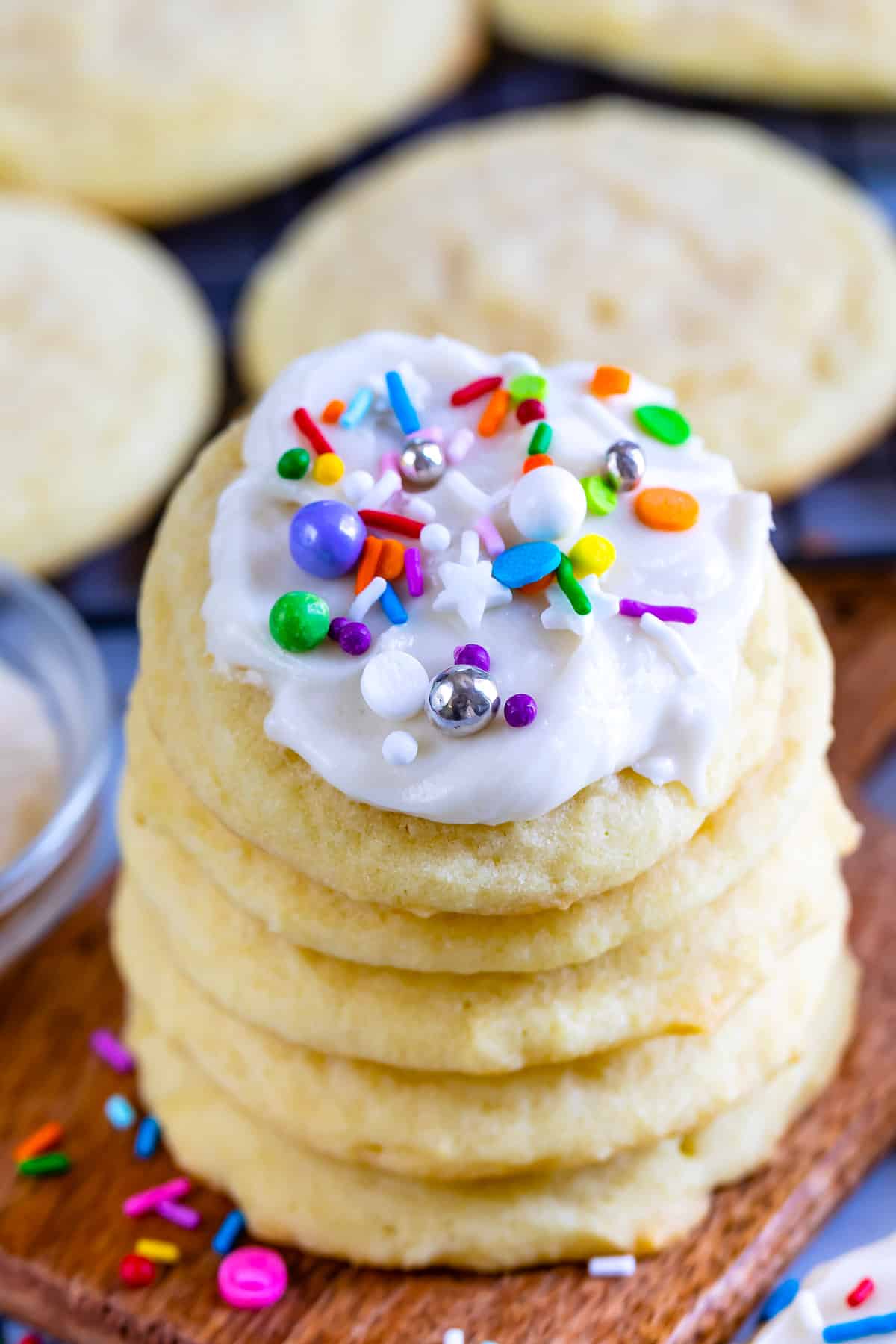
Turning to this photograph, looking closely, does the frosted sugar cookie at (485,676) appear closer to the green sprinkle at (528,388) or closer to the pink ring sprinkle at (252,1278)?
the green sprinkle at (528,388)

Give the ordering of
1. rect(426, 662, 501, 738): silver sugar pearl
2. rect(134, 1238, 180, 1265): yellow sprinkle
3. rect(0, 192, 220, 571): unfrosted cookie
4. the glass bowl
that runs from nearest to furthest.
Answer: rect(426, 662, 501, 738): silver sugar pearl < rect(134, 1238, 180, 1265): yellow sprinkle < the glass bowl < rect(0, 192, 220, 571): unfrosted cookie

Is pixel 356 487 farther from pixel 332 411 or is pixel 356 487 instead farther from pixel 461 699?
pixel 461 699

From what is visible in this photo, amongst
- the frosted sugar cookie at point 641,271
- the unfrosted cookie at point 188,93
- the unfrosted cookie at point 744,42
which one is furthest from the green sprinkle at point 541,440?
the unfrosted cookie at point 744,42

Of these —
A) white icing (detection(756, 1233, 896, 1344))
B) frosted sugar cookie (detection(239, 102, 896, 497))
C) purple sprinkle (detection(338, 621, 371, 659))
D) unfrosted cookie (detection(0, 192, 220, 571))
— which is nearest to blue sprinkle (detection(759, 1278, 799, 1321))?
white icing (detection(756, 1233, 896, 1344))

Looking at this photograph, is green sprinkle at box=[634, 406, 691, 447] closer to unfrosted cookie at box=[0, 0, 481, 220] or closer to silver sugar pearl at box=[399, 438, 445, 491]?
silver sugar pearl at box=[399, 438, 445, 491]

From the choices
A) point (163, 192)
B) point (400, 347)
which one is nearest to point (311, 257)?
point (163, 192)

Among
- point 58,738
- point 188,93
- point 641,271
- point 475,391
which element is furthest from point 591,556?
point 188,93
